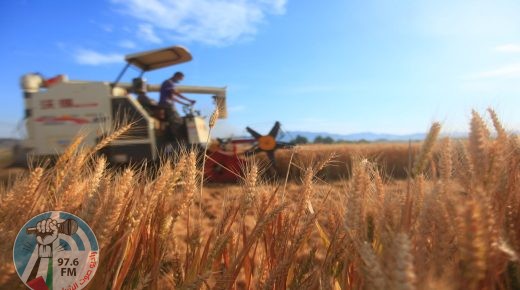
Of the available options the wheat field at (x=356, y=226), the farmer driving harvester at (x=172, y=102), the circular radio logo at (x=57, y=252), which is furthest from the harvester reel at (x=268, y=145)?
the circular radio logo at (x=57, y=252)

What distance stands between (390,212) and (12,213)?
0.93m

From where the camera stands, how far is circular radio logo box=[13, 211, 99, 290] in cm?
74

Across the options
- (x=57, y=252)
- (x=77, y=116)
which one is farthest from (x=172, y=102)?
(x=57, y=252)

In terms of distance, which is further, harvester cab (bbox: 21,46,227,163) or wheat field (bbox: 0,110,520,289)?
harvester cab (bbox: 21,46,227,163)

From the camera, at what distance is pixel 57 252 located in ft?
2.57

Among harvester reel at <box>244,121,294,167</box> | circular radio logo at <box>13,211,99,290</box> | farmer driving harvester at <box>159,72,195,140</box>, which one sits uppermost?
farmer driving harvester at <box>159,72,195,140</box>

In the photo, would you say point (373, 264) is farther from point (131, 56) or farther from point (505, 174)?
point (131, 56)

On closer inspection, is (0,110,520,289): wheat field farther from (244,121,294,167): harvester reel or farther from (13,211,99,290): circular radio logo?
(244,121,294,167): harvester reel

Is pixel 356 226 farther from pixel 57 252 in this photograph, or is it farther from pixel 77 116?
pixel 77 116

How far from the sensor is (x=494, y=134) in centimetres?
88

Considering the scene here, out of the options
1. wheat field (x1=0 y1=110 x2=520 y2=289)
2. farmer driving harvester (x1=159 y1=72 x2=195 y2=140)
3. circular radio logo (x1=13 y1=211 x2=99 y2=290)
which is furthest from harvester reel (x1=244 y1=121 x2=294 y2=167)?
circular radio logo (x1=13 y1=211 x2=99 y2=290)

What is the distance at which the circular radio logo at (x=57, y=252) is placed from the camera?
2.42 feet

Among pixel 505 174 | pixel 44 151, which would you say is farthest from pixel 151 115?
pixel 505 174

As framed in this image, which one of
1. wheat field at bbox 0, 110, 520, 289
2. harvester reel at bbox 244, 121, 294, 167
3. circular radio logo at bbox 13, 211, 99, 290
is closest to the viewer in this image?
wheat field at bbox 0, 110, 520, 289
